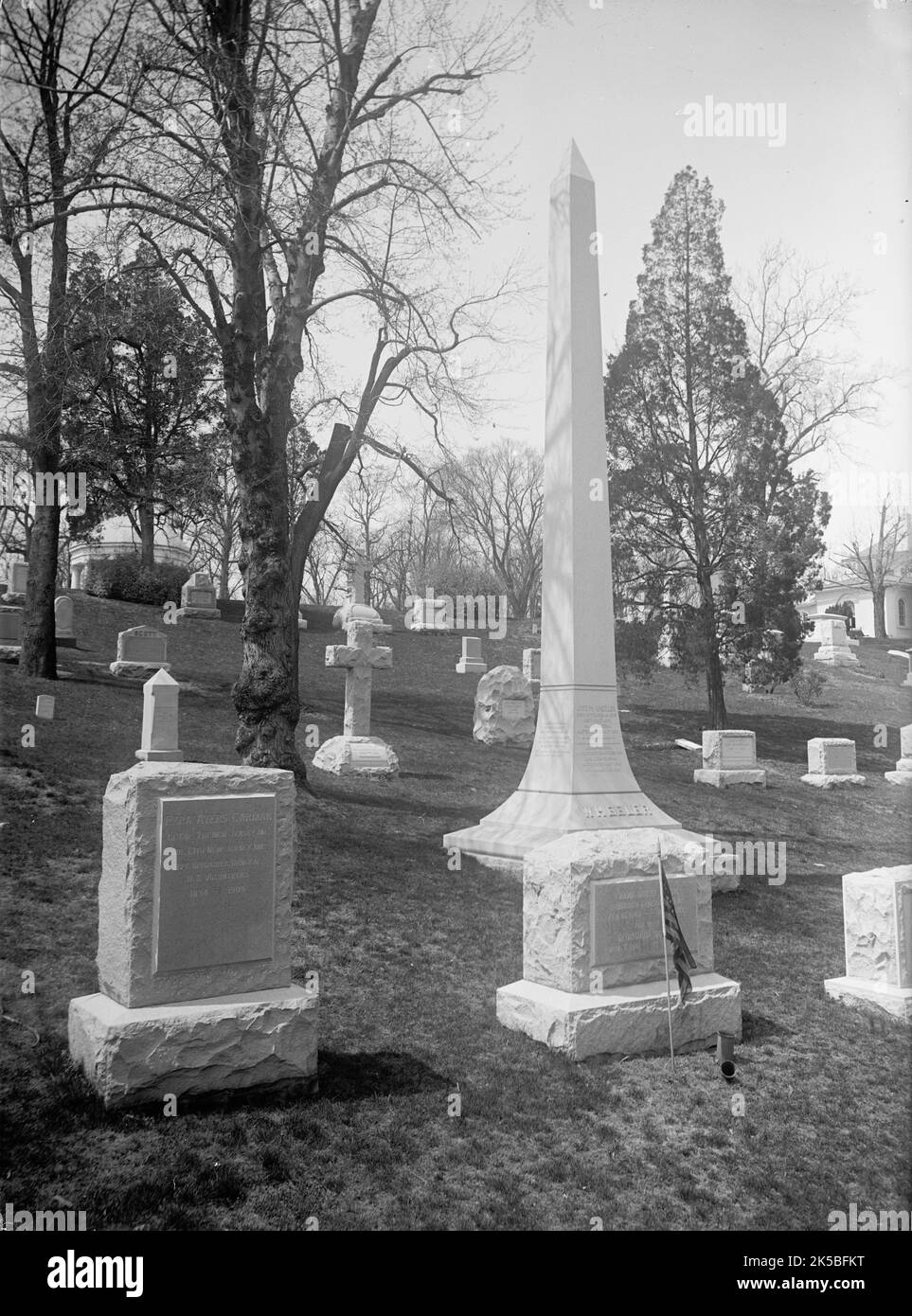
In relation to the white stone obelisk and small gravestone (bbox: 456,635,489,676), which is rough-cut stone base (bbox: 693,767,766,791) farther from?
→ small gravestone (bbox: 456,635,489,676)

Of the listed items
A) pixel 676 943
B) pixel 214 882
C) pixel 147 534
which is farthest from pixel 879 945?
pixel 147 534

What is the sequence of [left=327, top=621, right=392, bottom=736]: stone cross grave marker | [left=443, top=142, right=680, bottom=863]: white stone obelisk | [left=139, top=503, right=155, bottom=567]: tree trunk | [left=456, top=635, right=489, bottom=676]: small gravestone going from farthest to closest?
[left=456, top=635, right=489, bottom=676]: small gravestone → [left=139, top=503, right=155, bottom=567]: tree trunk → [left=327, top=621, right=392, bottom=736]: stone cross grave marker → [left=443, top=142, right=680, bottom=863]: white stone obelisk

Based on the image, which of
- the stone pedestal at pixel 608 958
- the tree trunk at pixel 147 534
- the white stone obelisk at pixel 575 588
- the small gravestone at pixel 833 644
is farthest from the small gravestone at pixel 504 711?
the small gravestone at pixel 833 644

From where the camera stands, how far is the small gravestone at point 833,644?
35312mm

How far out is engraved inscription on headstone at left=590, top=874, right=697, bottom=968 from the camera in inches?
199

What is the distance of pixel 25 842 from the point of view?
25.1 feet

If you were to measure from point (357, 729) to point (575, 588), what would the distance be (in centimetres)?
541

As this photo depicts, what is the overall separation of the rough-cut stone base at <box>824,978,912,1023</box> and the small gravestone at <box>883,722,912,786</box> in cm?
1242

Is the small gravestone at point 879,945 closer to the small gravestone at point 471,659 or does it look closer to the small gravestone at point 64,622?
the small gravestone at point 64,622

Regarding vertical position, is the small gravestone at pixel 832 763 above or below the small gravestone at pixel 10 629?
below

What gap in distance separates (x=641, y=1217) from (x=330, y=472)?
11188 millimetres

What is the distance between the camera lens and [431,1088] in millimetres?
4344

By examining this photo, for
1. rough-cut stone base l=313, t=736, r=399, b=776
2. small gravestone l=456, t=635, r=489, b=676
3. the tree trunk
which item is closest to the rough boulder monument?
rough-cut stone base l=313, t=736, r=399, b=776

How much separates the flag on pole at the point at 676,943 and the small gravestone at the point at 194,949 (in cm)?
197
